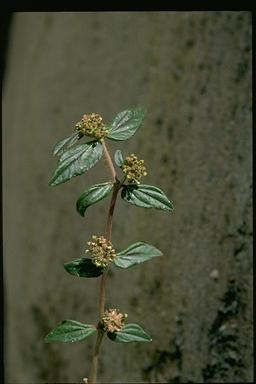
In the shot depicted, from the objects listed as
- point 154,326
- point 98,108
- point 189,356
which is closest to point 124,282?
point 154,326

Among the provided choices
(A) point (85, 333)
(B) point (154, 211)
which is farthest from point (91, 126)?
(B) point (154, 211)

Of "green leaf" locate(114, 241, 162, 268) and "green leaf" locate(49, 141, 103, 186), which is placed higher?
"green leaf" locate(49, 141, 103, 186)

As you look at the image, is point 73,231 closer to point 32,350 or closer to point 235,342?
point 32,350

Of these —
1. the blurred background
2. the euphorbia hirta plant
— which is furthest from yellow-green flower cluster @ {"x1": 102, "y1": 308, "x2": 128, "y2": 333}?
the blurred background

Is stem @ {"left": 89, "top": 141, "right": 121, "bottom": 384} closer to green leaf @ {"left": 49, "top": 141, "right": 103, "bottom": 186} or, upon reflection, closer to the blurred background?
green leaf @ {"left": 49, "top": 141, "right": 103, "bottom": 186}

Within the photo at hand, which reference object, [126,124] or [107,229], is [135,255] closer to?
[107,229]

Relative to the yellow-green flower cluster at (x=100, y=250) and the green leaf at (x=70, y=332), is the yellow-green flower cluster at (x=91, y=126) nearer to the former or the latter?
the yellow-green flower cluster at (x=100, y=250)

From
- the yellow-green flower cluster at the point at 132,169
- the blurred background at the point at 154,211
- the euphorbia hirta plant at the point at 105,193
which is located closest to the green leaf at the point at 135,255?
the euphorbia hirta plant at the point at 105,193
